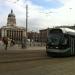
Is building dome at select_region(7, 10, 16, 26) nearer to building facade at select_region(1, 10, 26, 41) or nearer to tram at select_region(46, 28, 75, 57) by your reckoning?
building facade at select_region(1, 10, 26, 41)

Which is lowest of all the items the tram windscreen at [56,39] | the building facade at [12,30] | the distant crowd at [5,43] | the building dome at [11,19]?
the distant crowd at [5,43]

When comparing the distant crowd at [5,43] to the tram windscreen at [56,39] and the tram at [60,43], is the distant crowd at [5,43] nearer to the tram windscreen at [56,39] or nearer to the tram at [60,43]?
the tram at [60,43]

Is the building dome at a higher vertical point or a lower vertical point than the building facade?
higher

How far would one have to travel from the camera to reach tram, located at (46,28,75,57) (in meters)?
26.8

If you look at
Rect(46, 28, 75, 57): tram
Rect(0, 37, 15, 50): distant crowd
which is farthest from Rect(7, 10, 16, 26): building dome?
Rect(46, 28, 75, 57): tram

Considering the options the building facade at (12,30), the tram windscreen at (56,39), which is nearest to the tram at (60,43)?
the tram windscreen at (56,39)

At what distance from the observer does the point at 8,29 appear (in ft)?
450

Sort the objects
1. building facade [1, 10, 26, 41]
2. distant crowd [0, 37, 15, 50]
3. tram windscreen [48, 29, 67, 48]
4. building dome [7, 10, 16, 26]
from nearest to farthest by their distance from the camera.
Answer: tram windscreen [48, 29, 67, 48]
distant crowd [0, 37, 15, 50]
building dome [7, 10, 16, 26]
building facade [1, 10, 26, 41]

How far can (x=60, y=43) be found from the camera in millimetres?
26688

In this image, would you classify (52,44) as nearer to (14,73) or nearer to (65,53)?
(65,53)

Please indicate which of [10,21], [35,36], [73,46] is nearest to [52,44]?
[73,46]

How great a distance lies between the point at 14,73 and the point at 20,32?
421 ft

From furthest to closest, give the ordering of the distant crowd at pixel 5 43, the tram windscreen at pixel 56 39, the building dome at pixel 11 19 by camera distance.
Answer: the building dome at pixel 11 19 < the distant crowd at pixel 5 43 < the tram windscreen at pixel 56 39

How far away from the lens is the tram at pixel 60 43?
1054 inches
